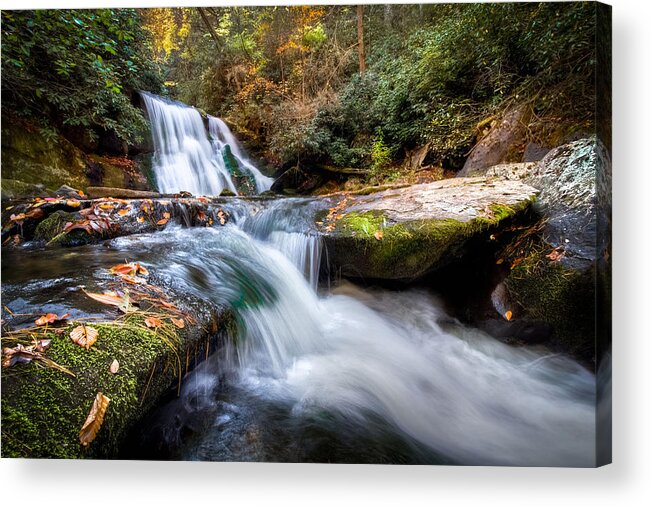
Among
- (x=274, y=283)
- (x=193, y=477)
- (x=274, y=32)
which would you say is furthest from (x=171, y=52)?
(x=193, y=477)

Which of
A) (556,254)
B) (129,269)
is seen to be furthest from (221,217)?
(556,254)

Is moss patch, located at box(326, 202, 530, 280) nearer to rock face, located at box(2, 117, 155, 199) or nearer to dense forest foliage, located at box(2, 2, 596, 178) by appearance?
dense forest foliage, located at box(2, 2, 596, 178)

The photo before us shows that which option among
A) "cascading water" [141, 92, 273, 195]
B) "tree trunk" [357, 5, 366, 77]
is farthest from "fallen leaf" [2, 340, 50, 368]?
"tree trunk" [357, 5, 366, 77]

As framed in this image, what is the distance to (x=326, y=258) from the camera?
2340 mm

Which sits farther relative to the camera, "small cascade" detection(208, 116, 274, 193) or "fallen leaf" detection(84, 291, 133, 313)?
"small cascade" detection(208, 116, 274, 193)

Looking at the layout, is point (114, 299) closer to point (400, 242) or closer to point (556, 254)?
point (400, 242)

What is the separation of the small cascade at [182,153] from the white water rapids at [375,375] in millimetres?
479

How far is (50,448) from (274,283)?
1.33m

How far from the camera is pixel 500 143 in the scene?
7.09 ft

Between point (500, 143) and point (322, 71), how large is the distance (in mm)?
1191

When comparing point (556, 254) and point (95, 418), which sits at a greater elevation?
point (556, 254)

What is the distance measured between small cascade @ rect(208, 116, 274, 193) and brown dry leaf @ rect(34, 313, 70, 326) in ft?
4.60

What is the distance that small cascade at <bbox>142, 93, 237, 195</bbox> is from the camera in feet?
7.83

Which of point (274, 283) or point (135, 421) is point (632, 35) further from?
point (135, 421)
